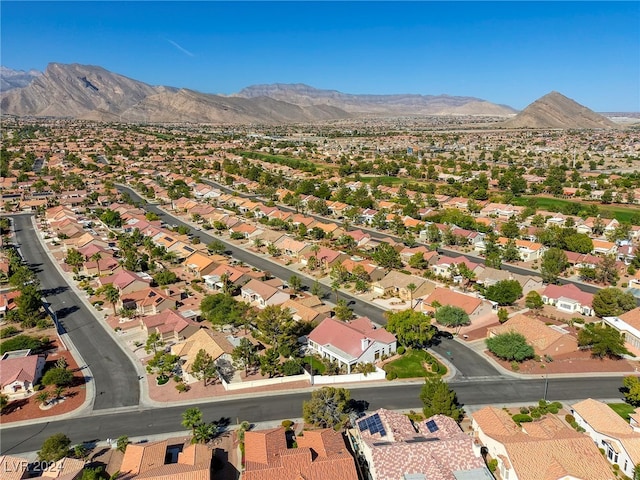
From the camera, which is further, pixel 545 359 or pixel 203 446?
pixel 545 359

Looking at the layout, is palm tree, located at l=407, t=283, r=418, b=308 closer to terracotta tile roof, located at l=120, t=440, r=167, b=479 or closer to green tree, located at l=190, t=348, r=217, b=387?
green tree, located at l=190, t=348, r=217, b=387

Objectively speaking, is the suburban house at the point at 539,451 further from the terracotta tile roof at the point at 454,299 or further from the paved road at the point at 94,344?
the paved road at the point at 94,344

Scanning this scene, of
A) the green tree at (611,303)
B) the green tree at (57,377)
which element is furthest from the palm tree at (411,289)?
the green tree at (57,377)

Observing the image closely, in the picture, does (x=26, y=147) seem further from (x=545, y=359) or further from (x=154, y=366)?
(x=545, y=359)

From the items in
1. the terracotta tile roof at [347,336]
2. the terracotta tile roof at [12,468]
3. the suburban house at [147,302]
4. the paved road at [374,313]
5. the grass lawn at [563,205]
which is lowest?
→ the paved road at [374,313]

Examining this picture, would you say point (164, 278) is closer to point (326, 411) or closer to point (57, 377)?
point (57, 377)

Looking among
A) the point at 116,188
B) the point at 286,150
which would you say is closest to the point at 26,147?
the point at 116,188
